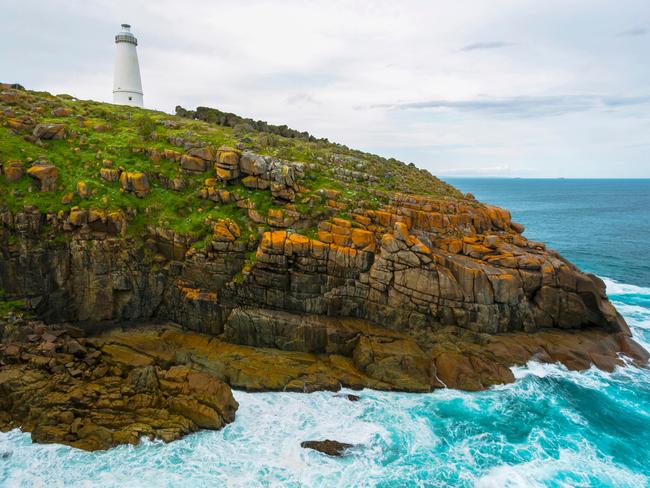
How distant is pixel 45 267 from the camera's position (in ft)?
105

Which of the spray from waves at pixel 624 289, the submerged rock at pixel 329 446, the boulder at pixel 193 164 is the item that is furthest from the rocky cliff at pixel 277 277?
the spray from waves at pixel 624 289

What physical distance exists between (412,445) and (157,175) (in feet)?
105

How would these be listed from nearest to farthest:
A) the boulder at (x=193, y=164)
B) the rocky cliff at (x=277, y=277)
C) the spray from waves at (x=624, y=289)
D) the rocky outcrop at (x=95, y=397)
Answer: the rocky outcrop at (x=95, y=397), the rocky cliff at (x=277, y=277), the boulder at (x=193, y=164), the spray from waves at (x=624, y=289)

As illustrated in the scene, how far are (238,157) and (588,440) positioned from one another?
34.4 meters

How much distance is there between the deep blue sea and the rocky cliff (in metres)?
1.87

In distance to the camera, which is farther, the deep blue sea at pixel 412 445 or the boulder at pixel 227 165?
the boulder at pixel 227 165

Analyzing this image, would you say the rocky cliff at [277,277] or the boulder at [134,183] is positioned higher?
the boulder at [134,183]

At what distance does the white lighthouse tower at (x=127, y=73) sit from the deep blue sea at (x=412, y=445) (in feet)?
167

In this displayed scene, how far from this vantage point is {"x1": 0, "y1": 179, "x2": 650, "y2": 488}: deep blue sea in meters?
21.0

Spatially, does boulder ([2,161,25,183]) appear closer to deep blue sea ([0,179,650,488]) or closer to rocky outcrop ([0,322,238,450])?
rocky outcrop ([0,322,238,450])

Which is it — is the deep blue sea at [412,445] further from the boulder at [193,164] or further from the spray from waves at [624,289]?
the boulder at [193,164]

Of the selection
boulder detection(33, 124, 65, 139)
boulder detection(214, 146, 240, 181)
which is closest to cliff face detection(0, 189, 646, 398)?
boulder detection(214, 146, 240, 181)

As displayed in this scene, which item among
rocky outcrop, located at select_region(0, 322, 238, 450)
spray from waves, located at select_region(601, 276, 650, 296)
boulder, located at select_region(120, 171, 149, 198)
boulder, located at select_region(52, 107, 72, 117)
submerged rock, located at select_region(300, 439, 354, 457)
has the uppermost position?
boulder, located at select_region(52, 107, 72, 117)

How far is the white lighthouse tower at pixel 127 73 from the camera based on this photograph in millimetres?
56875
